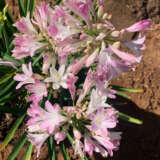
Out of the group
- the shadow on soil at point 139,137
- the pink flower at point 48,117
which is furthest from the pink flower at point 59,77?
the shadow on soil at point 139,137

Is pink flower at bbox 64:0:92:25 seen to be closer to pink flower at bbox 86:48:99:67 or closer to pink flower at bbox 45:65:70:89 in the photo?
pink flower at bbox 86:48:99:67

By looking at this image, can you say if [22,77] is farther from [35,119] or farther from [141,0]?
[141,0]

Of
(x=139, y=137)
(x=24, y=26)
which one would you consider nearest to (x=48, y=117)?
(x=24, y=26)

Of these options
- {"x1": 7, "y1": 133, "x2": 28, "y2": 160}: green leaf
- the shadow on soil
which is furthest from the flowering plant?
the shadow on soil

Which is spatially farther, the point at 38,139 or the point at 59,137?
the point at 38,139

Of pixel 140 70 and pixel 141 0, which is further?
pixel 141 0

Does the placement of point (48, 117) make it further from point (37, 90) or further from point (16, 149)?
point (16, 149)

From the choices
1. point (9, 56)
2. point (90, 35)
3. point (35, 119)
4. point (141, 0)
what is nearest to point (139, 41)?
point (90, 35)

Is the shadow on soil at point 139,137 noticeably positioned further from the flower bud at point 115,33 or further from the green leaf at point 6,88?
the flower bud at point 115,33
